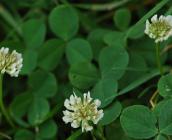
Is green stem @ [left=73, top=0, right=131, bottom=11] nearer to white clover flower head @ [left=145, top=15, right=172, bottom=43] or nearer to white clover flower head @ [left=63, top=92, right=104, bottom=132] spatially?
white clover flower head @ [left=145, top=15, right=172, bottom=43]

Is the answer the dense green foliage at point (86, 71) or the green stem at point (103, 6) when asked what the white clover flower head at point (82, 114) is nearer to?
the dense green foliage at point (86, 71)

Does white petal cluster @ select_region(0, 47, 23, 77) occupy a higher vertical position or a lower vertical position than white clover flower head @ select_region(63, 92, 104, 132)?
higher

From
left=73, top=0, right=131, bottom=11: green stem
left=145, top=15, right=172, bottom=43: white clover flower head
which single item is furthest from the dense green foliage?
left=145, top=15, right=172, bottom=43: white clover flower head

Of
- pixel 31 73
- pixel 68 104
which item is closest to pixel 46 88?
pixel 31 73

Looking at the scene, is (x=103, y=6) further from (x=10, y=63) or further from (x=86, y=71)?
(x=10, y=63)

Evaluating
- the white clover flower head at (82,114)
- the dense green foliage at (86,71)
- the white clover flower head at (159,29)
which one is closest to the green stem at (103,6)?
the dense green foliage at (86,71)

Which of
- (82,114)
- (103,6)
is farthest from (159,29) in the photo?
(103,6)
